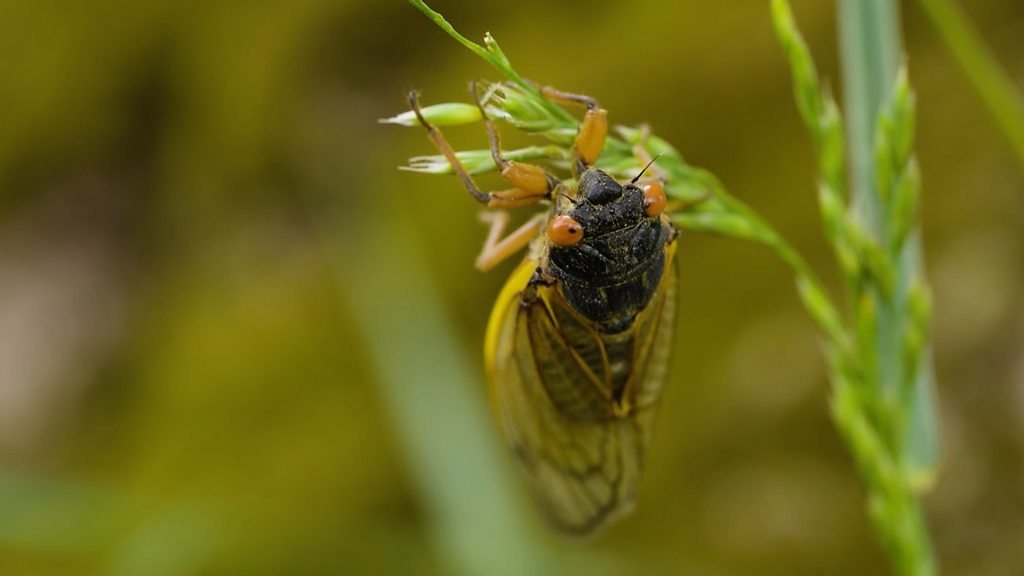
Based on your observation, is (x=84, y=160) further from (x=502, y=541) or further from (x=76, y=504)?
(x=502, y=541)

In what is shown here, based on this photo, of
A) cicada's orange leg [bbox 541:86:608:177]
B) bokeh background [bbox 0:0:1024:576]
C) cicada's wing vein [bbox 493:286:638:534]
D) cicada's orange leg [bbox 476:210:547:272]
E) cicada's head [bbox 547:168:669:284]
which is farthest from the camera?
bokeh background [bbox 0:0:1024:576]

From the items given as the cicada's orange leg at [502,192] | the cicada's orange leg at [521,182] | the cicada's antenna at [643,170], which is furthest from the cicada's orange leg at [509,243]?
the cicada's antenna at [643,170]

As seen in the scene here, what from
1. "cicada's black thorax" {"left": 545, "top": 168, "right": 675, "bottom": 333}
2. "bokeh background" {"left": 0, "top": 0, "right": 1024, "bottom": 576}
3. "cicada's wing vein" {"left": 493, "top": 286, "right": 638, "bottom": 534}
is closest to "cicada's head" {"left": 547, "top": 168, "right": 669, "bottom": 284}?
"cicada's black thorax" {"left": 545, "top": 168, "right": 675, "bottom": 333}

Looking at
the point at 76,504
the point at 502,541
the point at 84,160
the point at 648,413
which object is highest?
the point at 84,160

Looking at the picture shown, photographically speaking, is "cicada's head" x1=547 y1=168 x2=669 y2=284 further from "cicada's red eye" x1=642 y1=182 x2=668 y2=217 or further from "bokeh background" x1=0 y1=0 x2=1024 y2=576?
"bokeh background" x1=0 y1=0 x2=1024 y2=576

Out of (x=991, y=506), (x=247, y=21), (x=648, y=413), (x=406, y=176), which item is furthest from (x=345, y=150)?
(x=991, y=506)

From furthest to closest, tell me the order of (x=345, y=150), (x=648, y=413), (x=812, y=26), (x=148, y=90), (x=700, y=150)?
1. (x=148, y=90)
2. (x=345, y=150)
3. (x=700, y=150)
4. (x=812, y=26)
5. (x=648, y=413)

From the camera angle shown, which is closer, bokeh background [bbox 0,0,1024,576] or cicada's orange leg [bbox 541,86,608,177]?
cicada's orange leg [bbox 541,86,608,177]

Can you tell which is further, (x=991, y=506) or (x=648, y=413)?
(x=991, y=506)

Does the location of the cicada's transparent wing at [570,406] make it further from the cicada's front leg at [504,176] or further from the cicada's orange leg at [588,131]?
the cicada's orange leg at [588,131]
